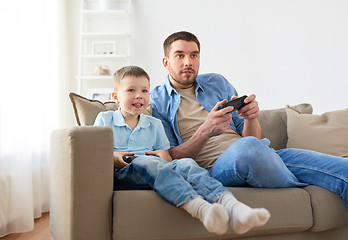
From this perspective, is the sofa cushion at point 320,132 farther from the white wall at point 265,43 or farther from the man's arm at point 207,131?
the white wall at point 265,43

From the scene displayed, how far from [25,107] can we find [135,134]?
122 centimetres

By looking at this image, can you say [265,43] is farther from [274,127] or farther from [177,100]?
[177,100]

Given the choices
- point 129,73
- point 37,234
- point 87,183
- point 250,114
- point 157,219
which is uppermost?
point 129,73

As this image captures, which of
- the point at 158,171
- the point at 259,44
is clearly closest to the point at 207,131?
the point at 158,171

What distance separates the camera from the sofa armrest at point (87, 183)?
1.17 m

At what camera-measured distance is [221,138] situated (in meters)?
1.73

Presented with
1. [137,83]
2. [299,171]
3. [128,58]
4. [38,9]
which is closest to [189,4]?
[128,58]

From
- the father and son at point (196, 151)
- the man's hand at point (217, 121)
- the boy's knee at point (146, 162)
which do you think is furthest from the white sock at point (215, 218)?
the man's hand at point (217, 121)

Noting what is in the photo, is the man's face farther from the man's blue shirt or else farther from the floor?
the floor

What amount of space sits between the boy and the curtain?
0.95 metres

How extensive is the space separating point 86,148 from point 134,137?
0.38 metres

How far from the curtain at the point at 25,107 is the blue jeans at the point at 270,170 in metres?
1.36

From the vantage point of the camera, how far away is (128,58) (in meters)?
3.41

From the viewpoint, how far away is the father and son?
113 centimetres
